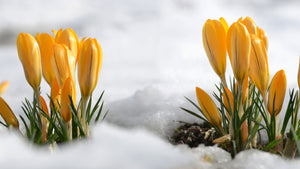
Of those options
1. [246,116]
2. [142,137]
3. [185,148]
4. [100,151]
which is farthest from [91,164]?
[246,116]

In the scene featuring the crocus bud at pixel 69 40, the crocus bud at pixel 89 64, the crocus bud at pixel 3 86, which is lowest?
the crocus bud at pixel 3 86

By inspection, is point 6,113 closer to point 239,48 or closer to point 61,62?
point 61,62

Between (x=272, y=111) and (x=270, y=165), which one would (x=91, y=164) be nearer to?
(x=270, y=165)

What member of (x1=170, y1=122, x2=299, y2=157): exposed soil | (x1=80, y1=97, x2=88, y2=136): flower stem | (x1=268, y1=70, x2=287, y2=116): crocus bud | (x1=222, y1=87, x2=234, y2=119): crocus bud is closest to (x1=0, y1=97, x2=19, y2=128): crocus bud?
(x1=80, y1=97, x2=88, y2=136): flower stem

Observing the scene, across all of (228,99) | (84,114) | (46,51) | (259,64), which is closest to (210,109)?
(228,99)

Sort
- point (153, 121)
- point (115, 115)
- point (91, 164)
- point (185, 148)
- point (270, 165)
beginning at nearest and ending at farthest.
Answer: point (91, 164) < point (270, 165) < point (185, 148) < point (153, 121) < point (115, 115)

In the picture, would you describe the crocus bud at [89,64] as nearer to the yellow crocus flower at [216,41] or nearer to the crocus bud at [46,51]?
the crocus bud at [46,51]

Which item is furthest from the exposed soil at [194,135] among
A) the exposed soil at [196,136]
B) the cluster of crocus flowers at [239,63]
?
the cluster of crocus flowers at [239,63]

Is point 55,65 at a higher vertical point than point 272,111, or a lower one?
higher
